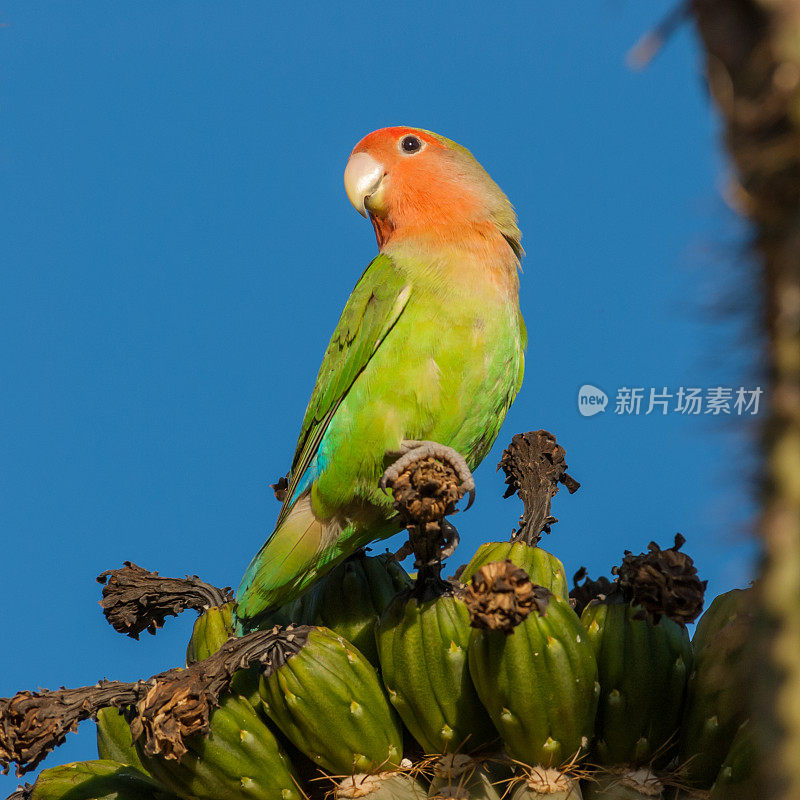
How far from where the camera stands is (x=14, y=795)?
3221mm

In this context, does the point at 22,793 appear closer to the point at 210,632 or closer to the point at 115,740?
the point at 115,740

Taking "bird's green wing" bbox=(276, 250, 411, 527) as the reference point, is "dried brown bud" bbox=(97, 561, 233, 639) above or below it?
below

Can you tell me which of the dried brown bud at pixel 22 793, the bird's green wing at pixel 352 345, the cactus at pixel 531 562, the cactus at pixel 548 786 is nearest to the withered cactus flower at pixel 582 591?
the cactus at pixel 531 562

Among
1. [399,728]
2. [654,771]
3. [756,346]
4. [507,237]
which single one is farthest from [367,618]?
[756,346]

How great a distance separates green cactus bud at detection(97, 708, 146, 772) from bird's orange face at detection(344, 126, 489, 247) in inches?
100

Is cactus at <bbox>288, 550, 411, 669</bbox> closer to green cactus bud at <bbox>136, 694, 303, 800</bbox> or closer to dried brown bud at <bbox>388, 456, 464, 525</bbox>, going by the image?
green cactus bud at <bbox>136, 694, 303, 800</bbox>

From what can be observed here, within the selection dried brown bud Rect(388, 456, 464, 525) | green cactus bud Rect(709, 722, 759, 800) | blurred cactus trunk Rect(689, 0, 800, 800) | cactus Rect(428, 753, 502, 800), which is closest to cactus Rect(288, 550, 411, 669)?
cactus Rect(428, 753, 502, 800)

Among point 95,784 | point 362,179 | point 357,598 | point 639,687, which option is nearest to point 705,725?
point 639,687

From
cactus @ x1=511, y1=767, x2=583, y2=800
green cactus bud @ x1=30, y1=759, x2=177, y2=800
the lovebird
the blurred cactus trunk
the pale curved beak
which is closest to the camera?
the blurred cactus trunk

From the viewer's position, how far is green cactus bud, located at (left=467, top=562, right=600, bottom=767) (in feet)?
8.34

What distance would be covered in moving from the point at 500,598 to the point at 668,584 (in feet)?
1.63

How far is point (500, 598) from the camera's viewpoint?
251 centimetres

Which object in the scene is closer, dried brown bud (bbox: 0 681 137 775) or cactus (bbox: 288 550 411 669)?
dried brown bud (bbox: 0 681 137 775)

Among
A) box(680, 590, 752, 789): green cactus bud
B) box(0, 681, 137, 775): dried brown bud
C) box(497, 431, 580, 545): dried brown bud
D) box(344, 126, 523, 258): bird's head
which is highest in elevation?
box(344, 126, 523, 258): bird's head
